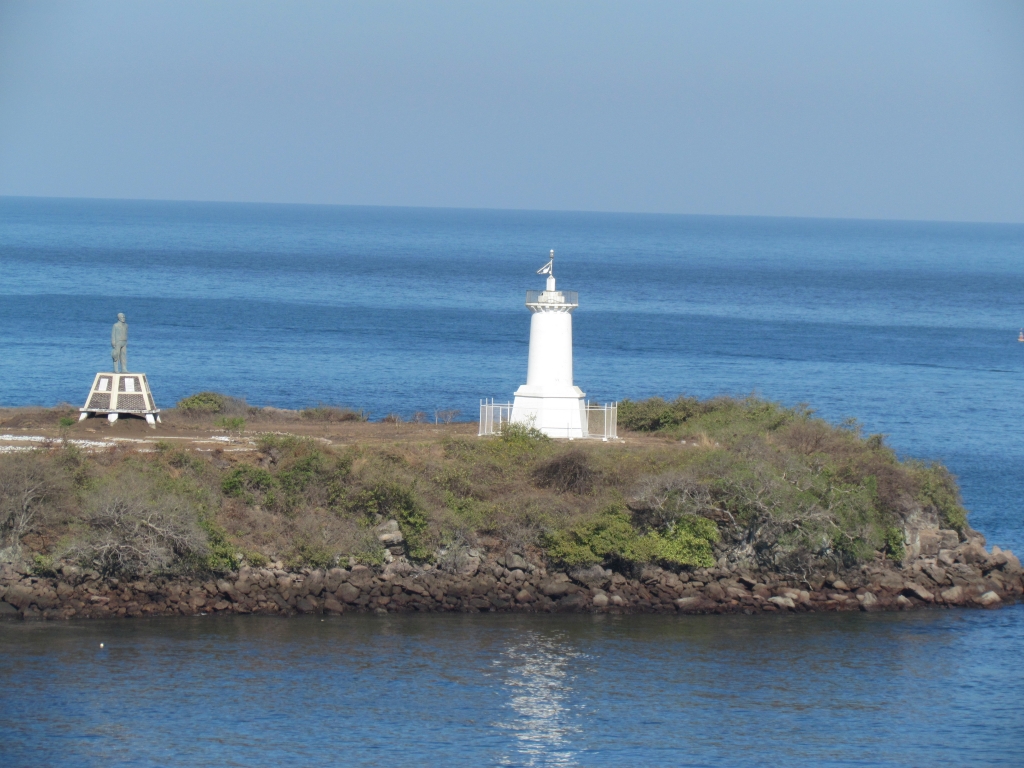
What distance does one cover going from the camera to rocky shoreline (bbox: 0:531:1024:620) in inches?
1115

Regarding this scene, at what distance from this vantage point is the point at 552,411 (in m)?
36.8

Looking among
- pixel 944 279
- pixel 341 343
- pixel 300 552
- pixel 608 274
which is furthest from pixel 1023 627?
pixel 944 279

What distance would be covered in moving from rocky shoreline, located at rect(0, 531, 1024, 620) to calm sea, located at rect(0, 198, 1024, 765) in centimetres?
74

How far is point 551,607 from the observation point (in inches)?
1171

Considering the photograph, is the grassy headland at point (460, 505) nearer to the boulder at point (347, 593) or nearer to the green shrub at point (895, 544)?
the green shrub at point (895, 544)

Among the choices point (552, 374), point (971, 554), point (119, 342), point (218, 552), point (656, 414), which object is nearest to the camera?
point (218, 552)

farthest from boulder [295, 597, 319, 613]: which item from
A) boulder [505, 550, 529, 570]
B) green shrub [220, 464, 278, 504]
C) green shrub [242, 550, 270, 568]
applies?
boulder [505, 550, 529, 570]

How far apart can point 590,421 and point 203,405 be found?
1153 cm

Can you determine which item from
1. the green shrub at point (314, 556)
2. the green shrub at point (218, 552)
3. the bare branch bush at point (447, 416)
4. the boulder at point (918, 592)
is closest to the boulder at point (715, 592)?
the boulder at point (918, 592)

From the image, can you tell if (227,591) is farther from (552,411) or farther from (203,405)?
(203,405)

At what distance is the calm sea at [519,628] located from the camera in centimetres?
2284

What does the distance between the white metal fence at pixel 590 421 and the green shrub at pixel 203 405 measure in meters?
8.37

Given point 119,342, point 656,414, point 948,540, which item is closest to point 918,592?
point 948,540

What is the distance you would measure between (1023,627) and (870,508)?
4116 mm
